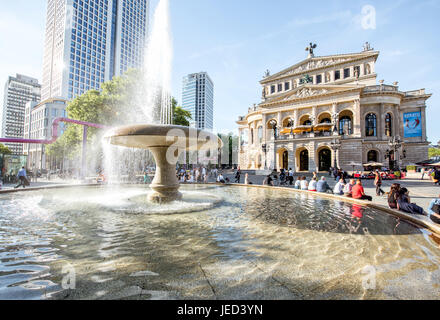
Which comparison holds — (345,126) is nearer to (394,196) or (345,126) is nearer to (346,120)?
(346,120)

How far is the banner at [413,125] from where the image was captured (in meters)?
33.2

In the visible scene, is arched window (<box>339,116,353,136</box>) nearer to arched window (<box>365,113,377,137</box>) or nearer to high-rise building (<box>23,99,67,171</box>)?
arched window (<box>365,113,377,137</box>)

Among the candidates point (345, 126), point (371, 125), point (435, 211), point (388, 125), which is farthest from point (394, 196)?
point (388, 125)

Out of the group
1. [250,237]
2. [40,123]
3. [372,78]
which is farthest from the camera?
[40,123]

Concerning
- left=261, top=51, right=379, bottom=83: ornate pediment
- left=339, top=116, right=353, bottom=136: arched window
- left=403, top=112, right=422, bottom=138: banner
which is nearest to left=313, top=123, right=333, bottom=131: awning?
left=339, top=116, right=353, bottom=136: arched window

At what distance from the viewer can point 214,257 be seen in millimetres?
2564

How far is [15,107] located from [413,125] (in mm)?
128529

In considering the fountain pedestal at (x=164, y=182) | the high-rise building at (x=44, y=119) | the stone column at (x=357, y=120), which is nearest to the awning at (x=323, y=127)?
the stone column at (x=357, y=120)

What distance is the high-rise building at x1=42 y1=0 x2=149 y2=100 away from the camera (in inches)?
2456

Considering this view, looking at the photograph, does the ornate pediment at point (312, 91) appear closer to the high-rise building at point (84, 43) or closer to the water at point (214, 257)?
the water at point (214, 257)
